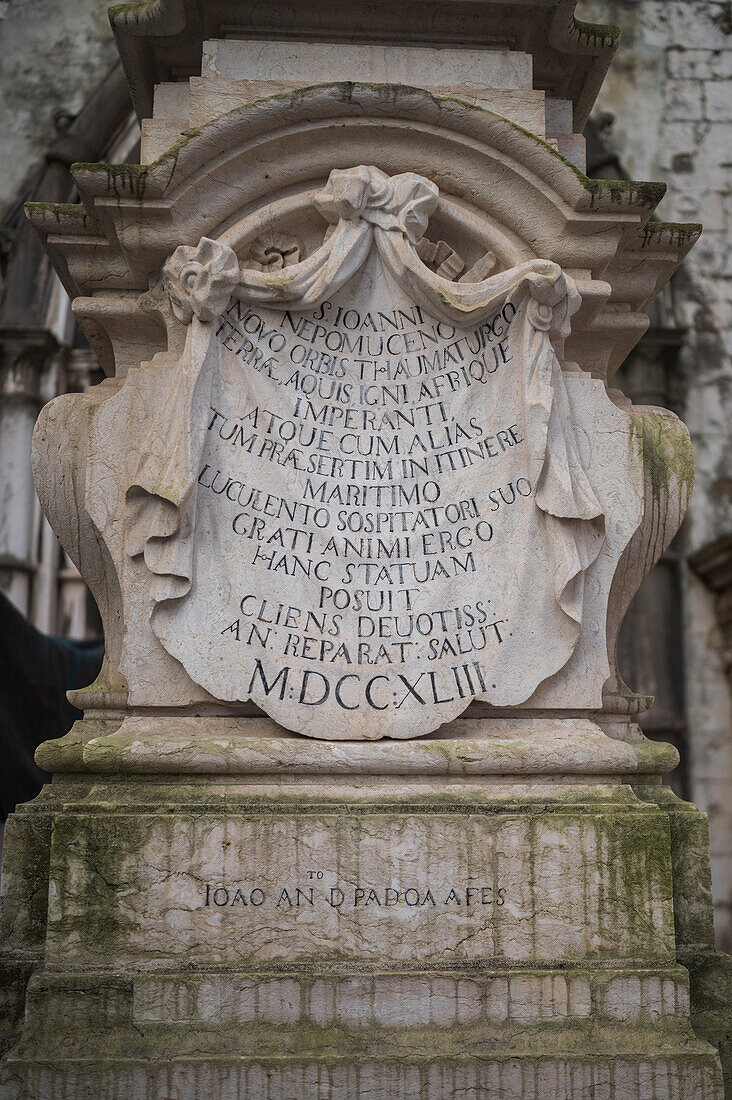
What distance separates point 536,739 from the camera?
3.10 metres

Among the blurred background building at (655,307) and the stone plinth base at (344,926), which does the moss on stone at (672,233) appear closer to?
the stone plinth base at (344,926)

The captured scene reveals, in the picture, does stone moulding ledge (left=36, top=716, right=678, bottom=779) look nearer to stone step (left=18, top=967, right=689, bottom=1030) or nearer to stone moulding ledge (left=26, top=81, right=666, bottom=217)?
stone step (left=18, top=967, right=689, bottom=1030)

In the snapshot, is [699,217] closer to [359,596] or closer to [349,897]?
[359,596]

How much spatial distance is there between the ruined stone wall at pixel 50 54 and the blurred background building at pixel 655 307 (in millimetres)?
12

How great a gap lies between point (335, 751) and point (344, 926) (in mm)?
457

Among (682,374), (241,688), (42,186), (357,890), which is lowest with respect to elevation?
(357,890)

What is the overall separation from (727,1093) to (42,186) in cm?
802

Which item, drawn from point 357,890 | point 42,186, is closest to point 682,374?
point 42,186

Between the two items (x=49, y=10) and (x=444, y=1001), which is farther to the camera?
(x=49, y=10)

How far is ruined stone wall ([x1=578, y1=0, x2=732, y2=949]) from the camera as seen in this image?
7.80 m

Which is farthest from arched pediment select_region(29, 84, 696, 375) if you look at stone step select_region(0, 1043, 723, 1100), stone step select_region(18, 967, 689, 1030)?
stone step select_region(0, 1043, 723, 1100)

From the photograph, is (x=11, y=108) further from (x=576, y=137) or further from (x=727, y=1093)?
(x=727, y=1093)

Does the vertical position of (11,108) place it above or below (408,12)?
above

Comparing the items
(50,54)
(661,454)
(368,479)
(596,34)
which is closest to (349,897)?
(368,479)
